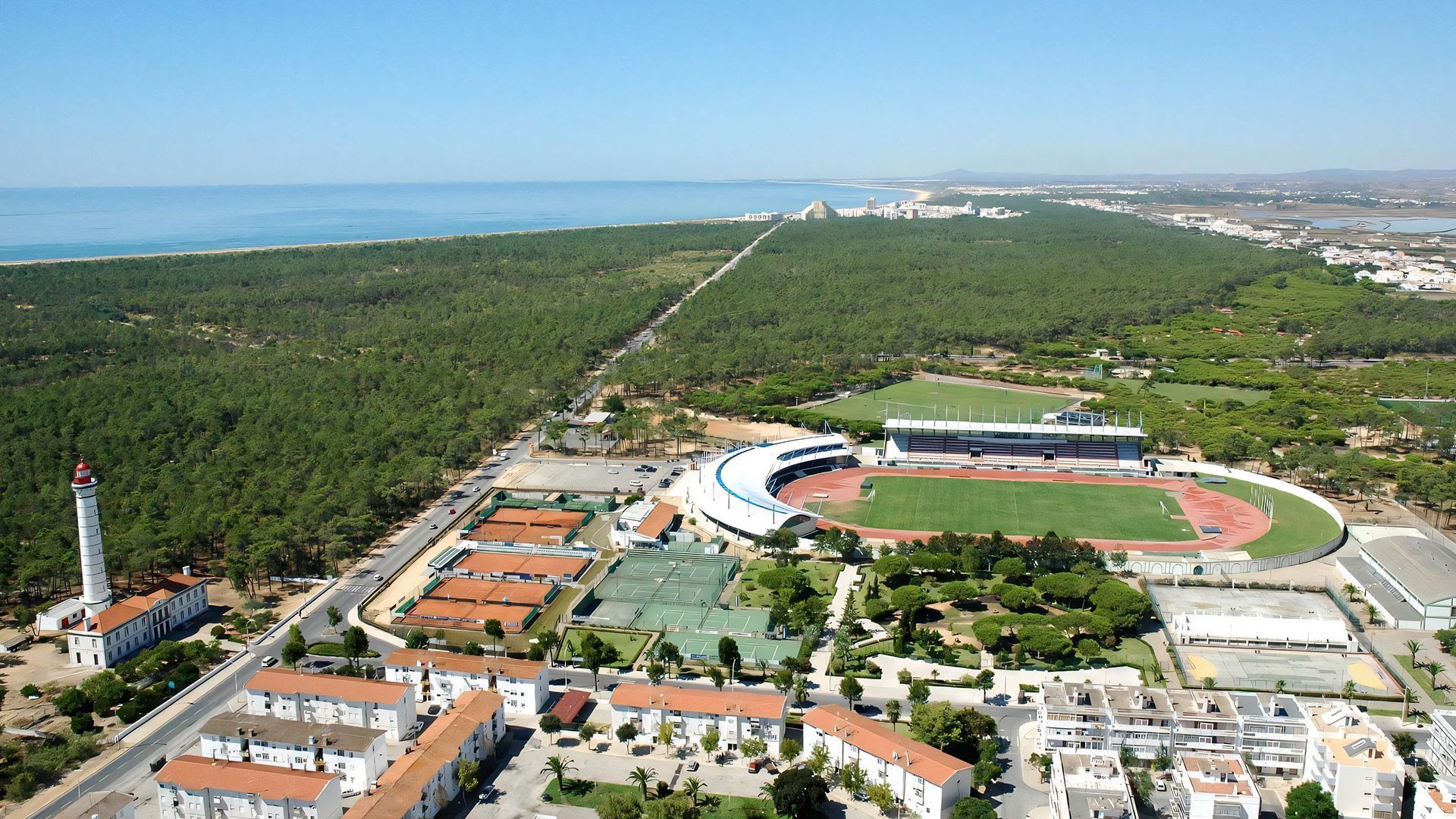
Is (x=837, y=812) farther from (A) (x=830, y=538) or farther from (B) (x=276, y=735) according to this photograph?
(A) (x=830, y=538)

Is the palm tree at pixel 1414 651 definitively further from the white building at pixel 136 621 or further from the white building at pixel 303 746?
the white building at pixel 136 621

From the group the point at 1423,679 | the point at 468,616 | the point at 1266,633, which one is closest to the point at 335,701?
the point at 468,616

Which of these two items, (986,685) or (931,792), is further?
(986,685)

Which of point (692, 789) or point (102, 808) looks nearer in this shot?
point (102, 808)

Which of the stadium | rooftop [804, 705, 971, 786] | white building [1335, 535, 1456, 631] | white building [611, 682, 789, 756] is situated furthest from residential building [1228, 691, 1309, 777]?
the stadium

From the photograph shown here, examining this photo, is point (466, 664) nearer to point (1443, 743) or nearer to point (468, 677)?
point (468, 677)

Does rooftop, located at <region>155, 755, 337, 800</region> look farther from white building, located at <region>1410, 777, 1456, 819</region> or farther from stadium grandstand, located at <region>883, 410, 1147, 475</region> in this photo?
stadium grandstand, located at <region>883, 410, 1147, 475</region>

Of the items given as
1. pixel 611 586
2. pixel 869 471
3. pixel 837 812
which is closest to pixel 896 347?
pixel 869 471
